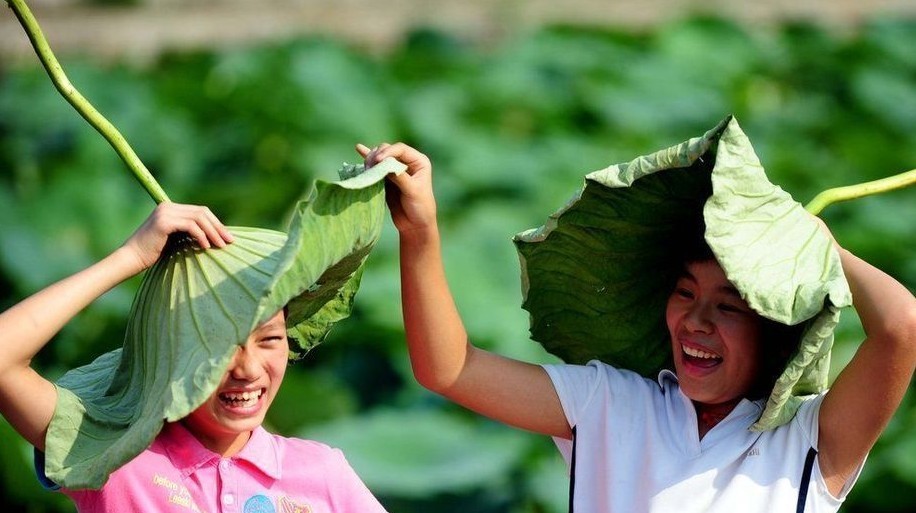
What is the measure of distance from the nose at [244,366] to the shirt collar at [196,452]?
0.47 ft

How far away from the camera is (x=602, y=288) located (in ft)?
9.09

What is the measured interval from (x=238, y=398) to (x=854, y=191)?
100 centimetres

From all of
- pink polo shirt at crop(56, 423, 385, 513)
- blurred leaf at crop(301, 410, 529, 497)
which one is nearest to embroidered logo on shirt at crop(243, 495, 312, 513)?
pink polo shirt at crop(56, 423, 385, 513)

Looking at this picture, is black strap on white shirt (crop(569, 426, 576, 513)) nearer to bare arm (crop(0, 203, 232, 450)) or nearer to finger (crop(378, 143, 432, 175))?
finger (crop(378, 143, 432, 175))

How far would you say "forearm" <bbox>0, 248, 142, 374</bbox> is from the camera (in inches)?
87.4

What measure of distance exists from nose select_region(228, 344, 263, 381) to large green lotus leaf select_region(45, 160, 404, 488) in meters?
0.08

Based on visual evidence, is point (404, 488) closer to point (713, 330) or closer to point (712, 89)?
point (713, 330)

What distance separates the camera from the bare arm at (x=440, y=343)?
2.54 meters

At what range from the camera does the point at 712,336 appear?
8.41 feet

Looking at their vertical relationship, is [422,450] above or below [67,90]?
→ below

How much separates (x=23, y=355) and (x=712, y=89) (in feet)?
24.1

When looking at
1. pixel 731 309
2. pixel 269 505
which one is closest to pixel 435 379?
pixel 269 505

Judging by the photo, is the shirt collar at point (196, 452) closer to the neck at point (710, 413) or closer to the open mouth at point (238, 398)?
the open mouth at point (238, 398)

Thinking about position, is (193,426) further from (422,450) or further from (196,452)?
(422,450)
